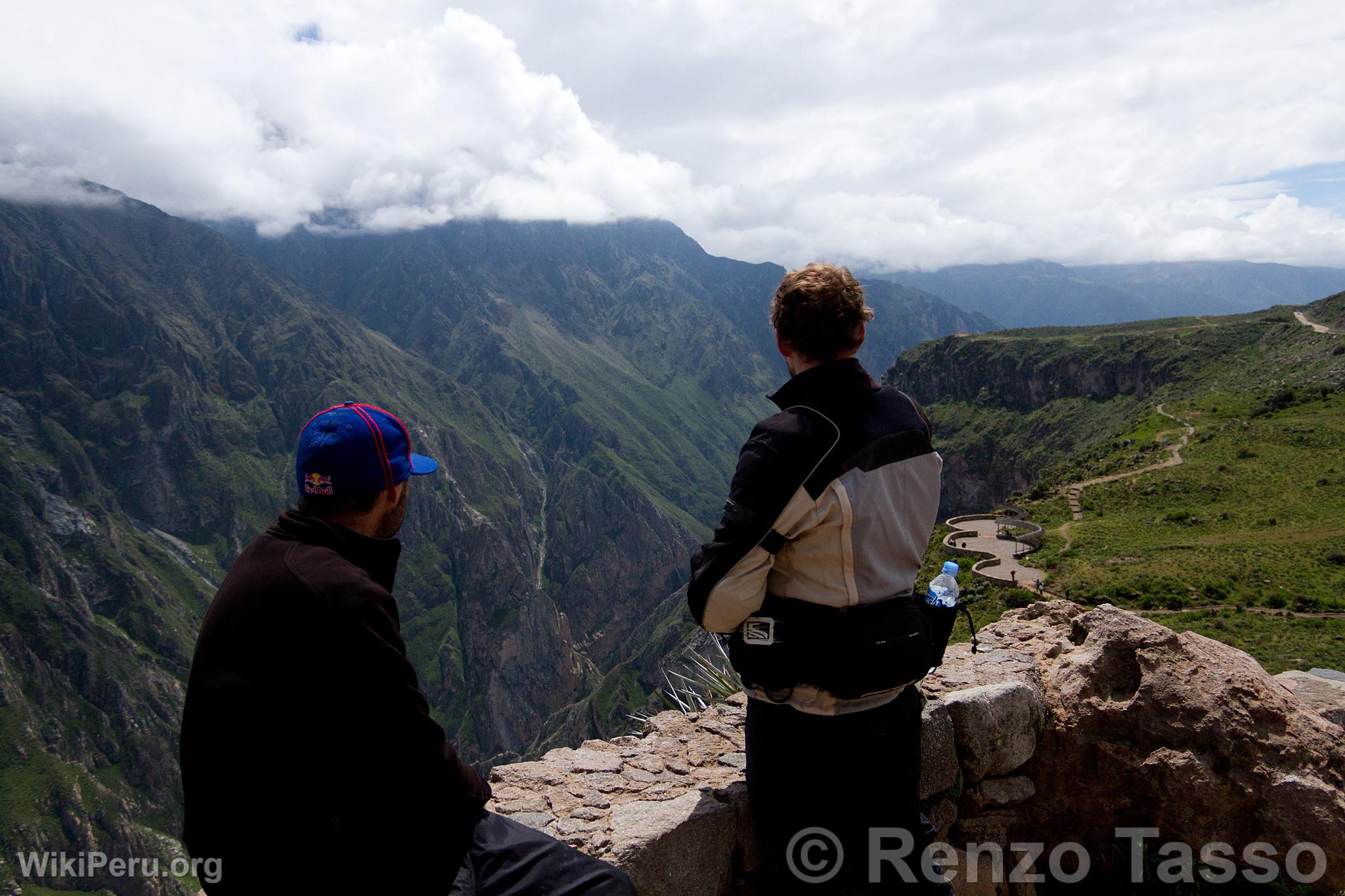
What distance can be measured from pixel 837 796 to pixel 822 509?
154 cm

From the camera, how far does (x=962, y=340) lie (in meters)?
159

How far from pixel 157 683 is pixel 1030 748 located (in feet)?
742

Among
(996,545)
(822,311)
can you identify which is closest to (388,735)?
(822,311)

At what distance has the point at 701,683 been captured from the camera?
302 inches

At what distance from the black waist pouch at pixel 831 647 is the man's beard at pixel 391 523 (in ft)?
5.85

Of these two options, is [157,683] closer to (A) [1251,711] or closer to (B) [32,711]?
(B) [32,711]

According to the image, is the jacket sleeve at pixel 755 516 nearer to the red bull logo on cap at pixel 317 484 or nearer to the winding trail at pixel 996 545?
the red bull logo on cap at pixel 317 484

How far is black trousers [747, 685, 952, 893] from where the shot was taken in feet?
12.9

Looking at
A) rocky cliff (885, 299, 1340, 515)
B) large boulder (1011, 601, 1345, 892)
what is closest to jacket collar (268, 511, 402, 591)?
large boulder (1011, 601, 1345, 892)

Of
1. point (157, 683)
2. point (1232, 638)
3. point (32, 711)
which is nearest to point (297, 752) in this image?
point (1232, 638)

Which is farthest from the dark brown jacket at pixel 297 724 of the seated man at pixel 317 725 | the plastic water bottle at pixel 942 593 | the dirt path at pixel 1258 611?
the dirt path at pixel 1258 611

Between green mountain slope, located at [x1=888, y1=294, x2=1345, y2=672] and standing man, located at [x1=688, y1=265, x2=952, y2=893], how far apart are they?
19956 millimetres

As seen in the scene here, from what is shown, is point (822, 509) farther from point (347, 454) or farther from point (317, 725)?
point (317, 725)
